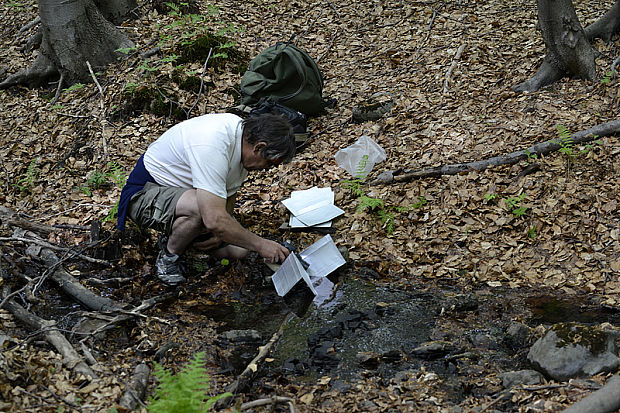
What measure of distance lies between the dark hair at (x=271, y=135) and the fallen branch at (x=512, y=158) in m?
1.79

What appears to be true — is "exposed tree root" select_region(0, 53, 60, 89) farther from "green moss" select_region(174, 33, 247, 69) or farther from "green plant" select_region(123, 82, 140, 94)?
"green moss" select_region(174, 33, 247, 69)

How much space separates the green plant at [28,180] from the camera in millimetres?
6191

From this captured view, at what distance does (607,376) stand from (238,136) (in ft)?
9.36

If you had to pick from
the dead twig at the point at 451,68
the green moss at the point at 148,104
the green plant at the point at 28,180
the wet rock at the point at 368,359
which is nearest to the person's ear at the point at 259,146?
the wet rock at the point at 368,359

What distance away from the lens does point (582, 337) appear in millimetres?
3242

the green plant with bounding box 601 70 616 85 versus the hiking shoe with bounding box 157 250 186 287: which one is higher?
the hiking shoe with bounding box 157 250 186 287

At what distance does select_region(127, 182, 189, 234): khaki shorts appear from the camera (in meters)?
4.32

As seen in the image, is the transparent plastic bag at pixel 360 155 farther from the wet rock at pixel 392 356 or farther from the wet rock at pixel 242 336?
the wet rock at pixel 392 356

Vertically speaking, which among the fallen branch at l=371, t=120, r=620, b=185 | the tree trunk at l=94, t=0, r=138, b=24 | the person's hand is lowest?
the fallen branch at l=371, t=120, r=620, b=185

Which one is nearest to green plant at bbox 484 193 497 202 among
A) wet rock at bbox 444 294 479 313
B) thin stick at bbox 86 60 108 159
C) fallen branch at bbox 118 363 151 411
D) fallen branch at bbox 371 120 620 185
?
fallen branch at bbox 371 120 620 185

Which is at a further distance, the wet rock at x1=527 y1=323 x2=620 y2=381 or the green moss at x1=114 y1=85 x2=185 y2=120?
the green moss at x1=114 y1=85 x2=185 y2=120

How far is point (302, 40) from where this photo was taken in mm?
8469

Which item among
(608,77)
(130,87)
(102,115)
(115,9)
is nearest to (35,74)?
(115,9)

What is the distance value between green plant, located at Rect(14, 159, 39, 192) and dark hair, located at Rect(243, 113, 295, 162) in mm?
3457
